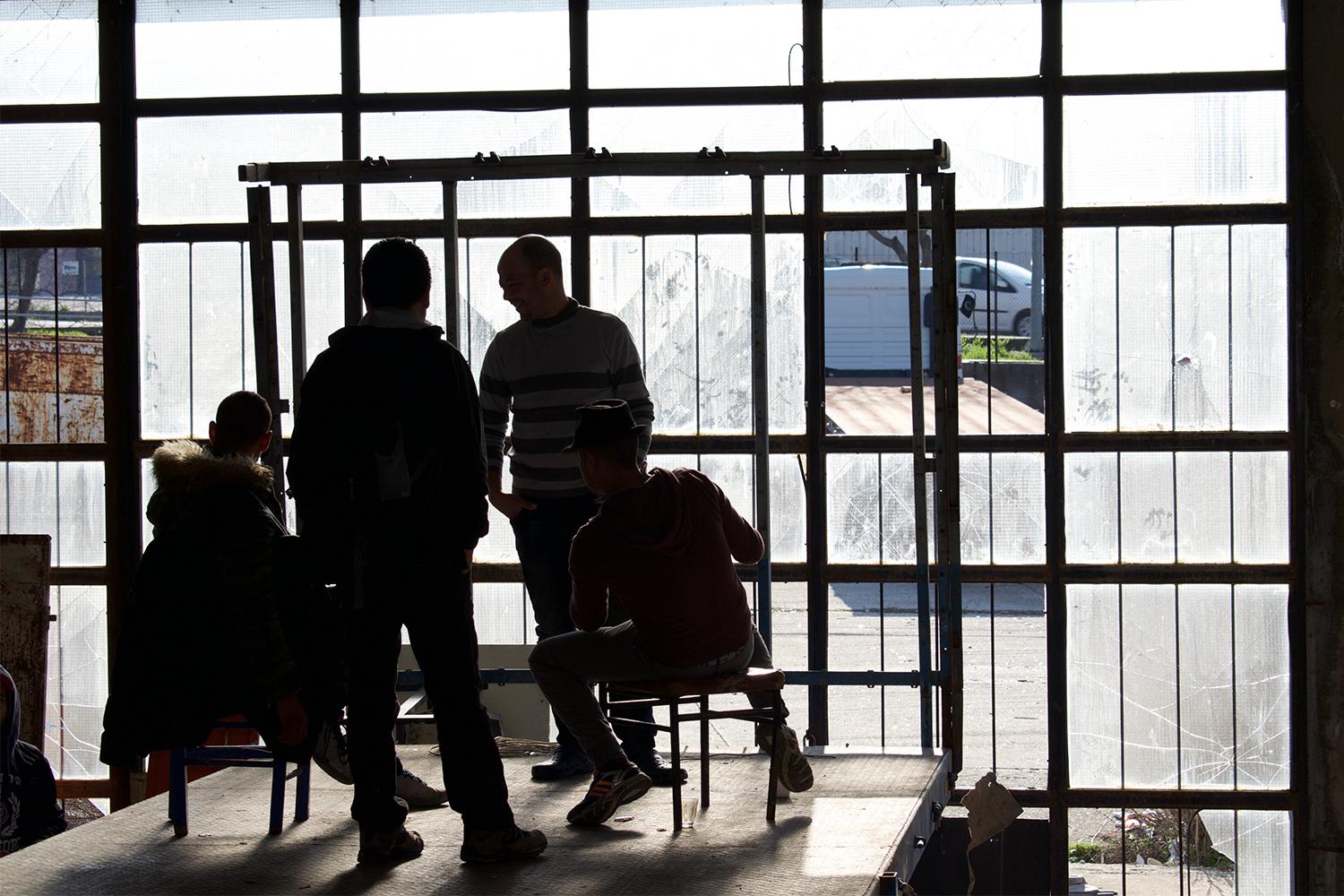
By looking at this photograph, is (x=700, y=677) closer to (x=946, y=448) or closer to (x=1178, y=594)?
(x=946, y=448)

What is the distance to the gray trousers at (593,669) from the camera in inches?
134

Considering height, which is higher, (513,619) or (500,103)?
(500,103)

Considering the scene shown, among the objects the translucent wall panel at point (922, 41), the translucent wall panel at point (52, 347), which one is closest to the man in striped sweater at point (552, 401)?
the translucent wall panel at point (922, 41)

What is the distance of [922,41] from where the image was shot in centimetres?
553

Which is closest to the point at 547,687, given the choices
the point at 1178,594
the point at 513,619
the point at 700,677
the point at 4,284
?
the point at 700,677

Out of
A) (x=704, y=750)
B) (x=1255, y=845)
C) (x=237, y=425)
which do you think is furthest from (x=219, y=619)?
(x=1255, y=845)

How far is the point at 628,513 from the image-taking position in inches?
128

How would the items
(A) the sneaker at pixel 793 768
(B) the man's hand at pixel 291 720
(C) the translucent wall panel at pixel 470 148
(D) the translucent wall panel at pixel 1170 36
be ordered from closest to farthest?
1. (B) the man's hand at pixel 291 720
2. (A) the sneaker at pixel 793 768
3. (D) the translucent wall panel at pixel 1170 36
4. (C) the translucent wall panel at pixel 470 148

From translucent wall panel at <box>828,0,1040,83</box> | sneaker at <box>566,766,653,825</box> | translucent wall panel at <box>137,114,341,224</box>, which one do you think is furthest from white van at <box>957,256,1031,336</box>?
sneaker at <box>566,766,653,825</box>

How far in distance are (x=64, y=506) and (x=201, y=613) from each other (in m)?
2.96

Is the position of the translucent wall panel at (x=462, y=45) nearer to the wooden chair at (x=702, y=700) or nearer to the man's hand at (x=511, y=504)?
the man's hand at (x=511, y=504)

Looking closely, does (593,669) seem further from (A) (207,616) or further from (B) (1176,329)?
(B) (1176,329)

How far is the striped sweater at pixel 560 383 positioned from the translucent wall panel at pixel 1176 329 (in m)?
2.24

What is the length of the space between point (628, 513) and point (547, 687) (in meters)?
0.51
